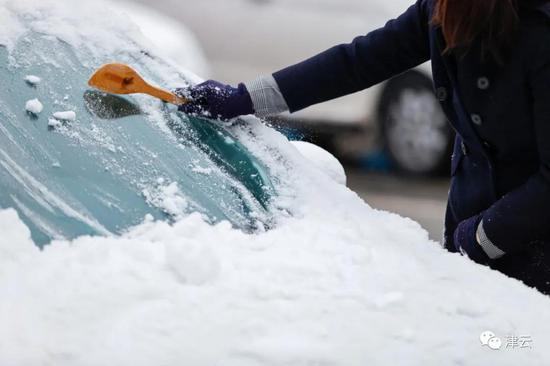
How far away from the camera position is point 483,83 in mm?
1877

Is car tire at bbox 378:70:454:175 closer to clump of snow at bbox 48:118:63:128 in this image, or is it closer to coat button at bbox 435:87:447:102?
coat button at bbox 435:87:447:102

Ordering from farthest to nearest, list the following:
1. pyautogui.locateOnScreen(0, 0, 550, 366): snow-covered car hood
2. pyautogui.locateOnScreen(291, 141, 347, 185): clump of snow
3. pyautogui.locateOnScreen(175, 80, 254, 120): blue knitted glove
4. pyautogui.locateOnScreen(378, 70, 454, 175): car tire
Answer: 1. pyautogui.locateOnScreen(378, 70, 454, 175): car tire
2. pyautogui.locateOnScreen(291, 141, 347, 185): clump of snow
3. pyautogui.locateOnScreen(175, 80, 254, 120): blue knitted glove
4. pyautogui.locateOnScreen(0, 0, 550, 366): snow-covered car hood

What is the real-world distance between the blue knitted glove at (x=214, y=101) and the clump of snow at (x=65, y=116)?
29 cm

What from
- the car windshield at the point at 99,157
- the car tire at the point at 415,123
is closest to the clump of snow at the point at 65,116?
the car windshield at the point at 99,157

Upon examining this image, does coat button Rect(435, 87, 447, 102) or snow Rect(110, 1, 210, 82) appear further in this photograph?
snow Rect(110, 1, 210, 82)

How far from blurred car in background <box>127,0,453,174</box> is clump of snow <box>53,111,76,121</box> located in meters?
3.28

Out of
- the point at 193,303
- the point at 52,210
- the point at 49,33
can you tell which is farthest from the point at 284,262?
the point at 49,33

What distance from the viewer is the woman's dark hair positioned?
176 centimetres

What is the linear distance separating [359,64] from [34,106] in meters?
0.79

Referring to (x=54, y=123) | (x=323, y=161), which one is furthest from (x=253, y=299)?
(x=323, y=161)

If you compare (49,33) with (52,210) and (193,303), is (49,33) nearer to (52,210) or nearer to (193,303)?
(52,210)

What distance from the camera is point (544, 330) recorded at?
1.49 meters

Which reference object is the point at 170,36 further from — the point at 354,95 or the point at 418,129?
the point at 418,129

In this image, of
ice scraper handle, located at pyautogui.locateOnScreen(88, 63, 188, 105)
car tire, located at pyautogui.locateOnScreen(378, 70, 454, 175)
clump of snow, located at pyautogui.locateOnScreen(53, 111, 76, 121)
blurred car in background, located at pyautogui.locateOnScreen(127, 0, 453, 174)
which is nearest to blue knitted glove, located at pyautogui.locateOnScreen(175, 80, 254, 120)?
ice scraper handle, located at pyautogui.locateOnScreen(88, 63, 188, 105)
